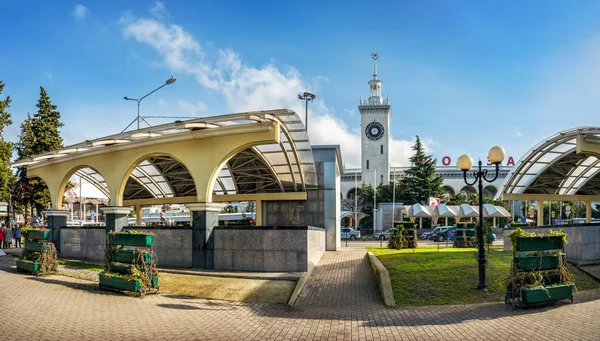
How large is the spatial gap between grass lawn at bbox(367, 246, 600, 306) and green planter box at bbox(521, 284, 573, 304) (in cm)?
75

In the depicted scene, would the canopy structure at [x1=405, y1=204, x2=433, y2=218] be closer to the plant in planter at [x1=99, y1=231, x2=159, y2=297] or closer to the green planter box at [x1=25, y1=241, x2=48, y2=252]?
the green planter box at [x1=25, y1=241, x2=48, y2=252]

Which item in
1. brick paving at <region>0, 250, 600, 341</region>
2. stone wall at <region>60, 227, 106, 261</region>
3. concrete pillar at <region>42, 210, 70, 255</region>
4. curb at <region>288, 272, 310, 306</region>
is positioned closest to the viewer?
brick paving at <region>0, 250, 600, 341</region>

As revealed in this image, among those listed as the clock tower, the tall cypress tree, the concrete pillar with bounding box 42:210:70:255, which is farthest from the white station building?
the concrete pillar with bounding box 42:210:70:255

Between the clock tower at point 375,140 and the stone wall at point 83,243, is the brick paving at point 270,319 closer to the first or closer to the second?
the stone wall at point 83,243

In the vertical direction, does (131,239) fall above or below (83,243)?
above

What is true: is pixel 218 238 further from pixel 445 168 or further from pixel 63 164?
pixel 445 168

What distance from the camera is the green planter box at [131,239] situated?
38.0ft

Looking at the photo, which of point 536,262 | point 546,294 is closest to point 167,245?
point 536,262

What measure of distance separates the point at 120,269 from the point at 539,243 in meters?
10.1

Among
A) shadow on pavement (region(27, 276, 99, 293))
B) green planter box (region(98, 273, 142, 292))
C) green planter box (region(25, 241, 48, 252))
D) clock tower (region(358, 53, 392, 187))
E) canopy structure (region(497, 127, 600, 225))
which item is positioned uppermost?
clock tower (region(358, 53, 392, 187))

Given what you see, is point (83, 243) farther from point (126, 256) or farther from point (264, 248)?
point (264, 248)

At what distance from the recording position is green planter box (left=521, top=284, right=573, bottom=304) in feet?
31.4

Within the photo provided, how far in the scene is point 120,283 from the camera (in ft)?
37.7

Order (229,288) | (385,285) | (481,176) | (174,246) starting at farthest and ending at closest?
1. (174,246)
2. (481,176)
3. (229,288)
4. (385,285)
